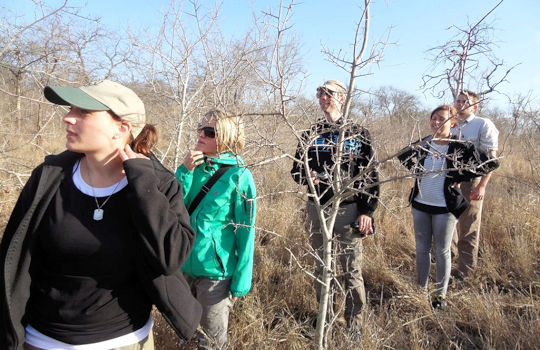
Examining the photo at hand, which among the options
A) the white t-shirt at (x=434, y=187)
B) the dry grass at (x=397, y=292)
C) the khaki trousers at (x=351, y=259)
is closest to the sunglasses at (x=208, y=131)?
the dry grass at (x=397, y=292)

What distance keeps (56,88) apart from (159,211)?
23.9 inches

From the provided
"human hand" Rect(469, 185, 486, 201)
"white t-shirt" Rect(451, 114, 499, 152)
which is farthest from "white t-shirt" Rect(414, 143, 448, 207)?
"human hand" Rect(469, 185, 486, 201)

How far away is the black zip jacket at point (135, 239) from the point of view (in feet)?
3.92

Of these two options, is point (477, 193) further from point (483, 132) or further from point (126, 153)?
point (126, 153)

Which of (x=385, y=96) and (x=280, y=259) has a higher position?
(x=385, y=96)

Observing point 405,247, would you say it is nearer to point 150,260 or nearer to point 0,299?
point 150,260

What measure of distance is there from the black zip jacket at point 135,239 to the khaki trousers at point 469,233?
10.4ft

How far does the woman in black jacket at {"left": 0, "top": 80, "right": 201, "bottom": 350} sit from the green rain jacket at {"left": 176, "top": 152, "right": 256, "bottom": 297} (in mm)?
461

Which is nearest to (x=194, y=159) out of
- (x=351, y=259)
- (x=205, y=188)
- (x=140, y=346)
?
(x=205, y=188)

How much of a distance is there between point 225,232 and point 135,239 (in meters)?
0.67

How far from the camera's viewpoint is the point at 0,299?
1227 mm

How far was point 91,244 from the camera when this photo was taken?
1.20 metres

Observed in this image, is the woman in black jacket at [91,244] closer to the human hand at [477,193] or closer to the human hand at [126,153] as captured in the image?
the human hand at [126,153]

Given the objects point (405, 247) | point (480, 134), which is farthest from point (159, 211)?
point (405, 247)
